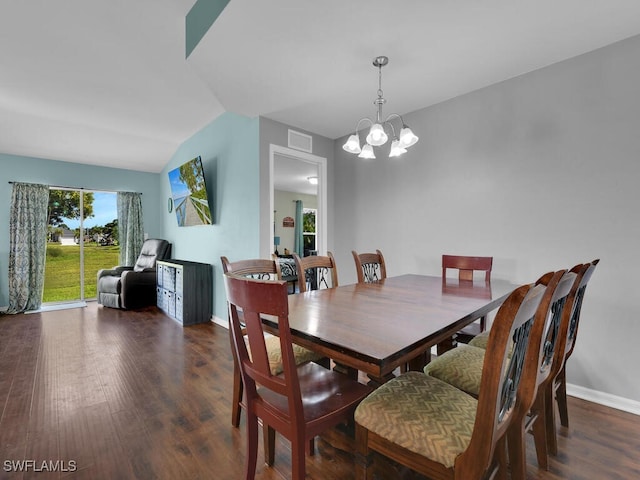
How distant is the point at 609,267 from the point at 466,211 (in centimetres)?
103

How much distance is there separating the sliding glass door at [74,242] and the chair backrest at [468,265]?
19.0ft

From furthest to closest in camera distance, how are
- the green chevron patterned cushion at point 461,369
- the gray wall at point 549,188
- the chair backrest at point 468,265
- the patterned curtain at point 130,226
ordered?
the patterned curtain at point 130,226, the chair backrest at point 468,265, the gray wall at point 549,188, the green chevron patterned cushion at point 461,369

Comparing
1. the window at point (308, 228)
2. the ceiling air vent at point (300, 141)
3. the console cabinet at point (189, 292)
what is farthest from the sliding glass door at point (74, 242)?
the window at point (308, 228)

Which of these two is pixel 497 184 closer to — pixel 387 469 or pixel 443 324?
pixel 443 324

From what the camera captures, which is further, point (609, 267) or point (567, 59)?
point (567, 59)

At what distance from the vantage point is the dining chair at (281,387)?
3.10ft

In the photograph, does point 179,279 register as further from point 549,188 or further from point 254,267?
point 549,188

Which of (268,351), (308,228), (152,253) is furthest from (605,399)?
(308,228)

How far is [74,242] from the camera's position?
5035mm

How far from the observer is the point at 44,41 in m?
Result: 2.36

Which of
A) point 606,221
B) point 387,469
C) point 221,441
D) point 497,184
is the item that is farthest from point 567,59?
point 221,441

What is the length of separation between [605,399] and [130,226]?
6.62m

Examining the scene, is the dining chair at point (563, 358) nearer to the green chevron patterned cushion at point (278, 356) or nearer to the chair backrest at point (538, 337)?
the chair backrest at point (538, 337)

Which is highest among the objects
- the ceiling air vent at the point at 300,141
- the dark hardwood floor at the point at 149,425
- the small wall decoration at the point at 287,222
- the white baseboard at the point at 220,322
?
the ceiling air vent at the point at 300,141
